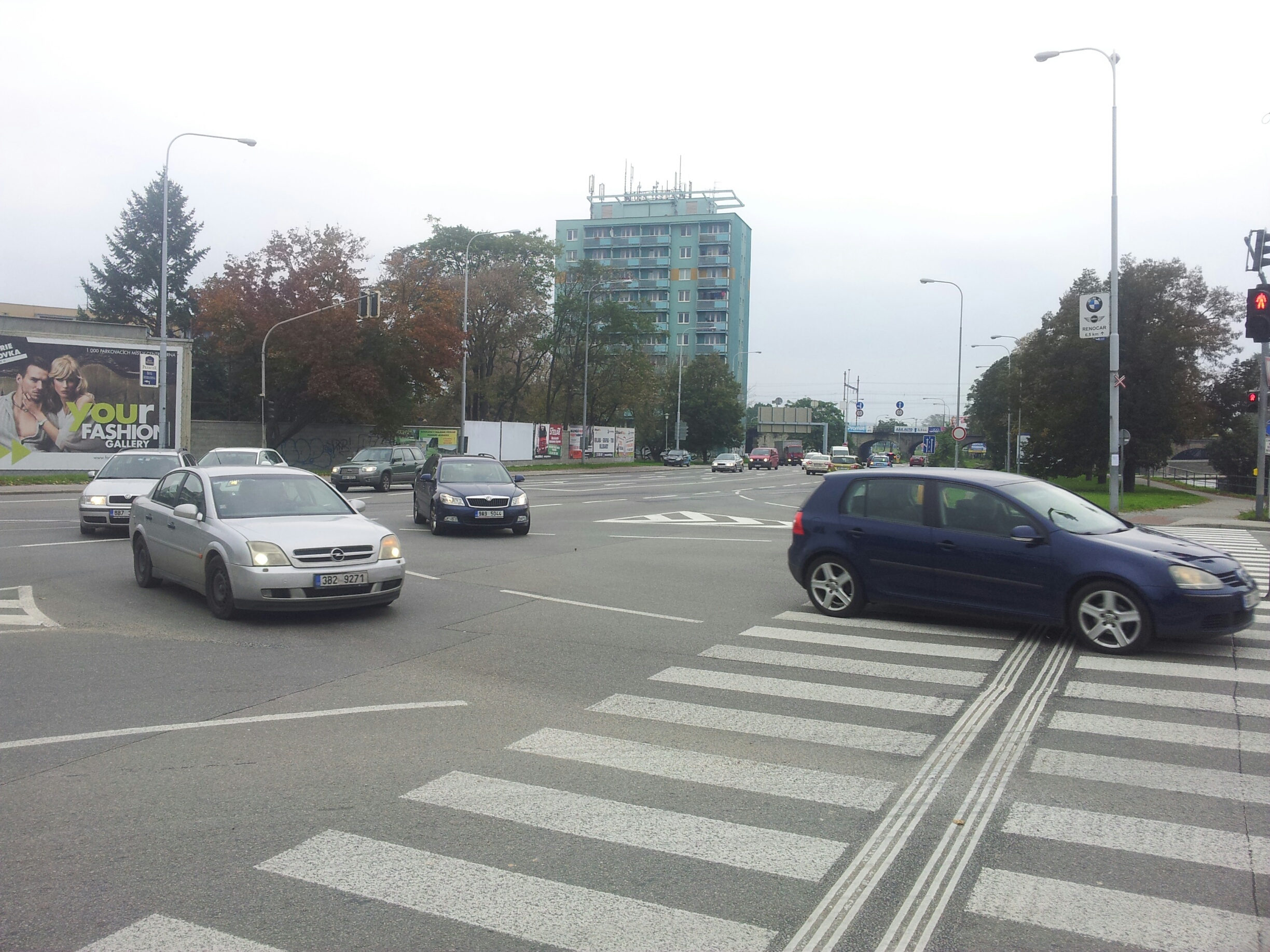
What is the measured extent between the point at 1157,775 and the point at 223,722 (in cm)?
538

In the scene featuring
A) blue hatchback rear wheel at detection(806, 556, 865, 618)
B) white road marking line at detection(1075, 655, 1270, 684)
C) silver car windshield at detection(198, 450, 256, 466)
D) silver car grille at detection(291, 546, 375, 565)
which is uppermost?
silver car windshield at detection(198, 450, 256, 466)

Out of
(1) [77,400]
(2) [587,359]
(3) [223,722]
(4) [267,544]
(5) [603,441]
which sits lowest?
(3) [223,722]

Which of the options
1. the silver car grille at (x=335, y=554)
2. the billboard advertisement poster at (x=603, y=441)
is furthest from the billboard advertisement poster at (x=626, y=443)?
the silver car grille at (x=335, y=554)

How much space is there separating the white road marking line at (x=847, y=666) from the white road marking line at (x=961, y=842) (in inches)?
26.2

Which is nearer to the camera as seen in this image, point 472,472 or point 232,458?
point 472,472

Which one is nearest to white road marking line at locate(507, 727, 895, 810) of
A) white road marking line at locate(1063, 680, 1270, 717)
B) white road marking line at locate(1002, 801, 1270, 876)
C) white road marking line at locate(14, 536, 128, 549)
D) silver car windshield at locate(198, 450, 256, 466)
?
white road marking line at locate(1002, 801, 1270, 876)

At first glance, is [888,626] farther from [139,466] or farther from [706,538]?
[139,466]

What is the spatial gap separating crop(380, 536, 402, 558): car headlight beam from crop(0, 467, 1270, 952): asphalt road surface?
2.06 ft

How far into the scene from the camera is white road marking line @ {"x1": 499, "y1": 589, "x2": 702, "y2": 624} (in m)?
10.0

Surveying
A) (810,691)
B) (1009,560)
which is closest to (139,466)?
(810,691)

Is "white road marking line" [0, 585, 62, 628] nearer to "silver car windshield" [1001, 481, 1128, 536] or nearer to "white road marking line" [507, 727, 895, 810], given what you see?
"white road marking line" [507, 727, 895, 810]

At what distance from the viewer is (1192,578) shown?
26.9 ft

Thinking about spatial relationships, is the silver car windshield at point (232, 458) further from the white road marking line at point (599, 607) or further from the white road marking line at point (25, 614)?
the white road marking line at point (599, 607)

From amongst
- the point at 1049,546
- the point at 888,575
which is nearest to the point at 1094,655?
the point at 1049,546
